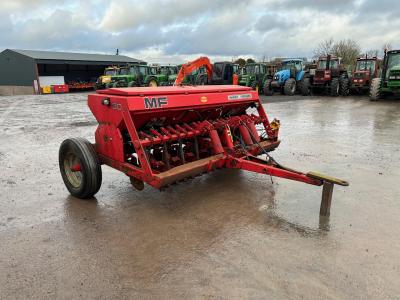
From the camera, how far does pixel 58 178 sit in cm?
507

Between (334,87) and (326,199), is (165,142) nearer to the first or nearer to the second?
(326,199)

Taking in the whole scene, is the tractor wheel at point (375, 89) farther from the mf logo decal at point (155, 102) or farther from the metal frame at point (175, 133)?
the mf logo decal at point (155, 102)

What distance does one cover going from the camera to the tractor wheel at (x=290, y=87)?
65.0 feet

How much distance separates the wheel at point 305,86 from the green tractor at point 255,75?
106 inches

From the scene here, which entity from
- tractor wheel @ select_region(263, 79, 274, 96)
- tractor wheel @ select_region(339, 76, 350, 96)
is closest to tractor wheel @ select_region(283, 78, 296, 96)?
tractor wheel @ select_region(263, 79, 274, 96)

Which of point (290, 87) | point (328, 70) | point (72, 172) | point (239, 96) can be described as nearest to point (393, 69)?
point (328, 70)

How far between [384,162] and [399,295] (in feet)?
12.0

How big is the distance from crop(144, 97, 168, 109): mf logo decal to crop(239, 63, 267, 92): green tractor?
18.0 metres

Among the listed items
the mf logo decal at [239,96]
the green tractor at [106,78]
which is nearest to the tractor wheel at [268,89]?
the green tractor at [106,78]

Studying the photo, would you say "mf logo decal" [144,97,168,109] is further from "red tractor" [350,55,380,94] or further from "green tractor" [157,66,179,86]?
"green tractor" [157,66,179,86]

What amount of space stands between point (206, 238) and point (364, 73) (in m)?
17.8

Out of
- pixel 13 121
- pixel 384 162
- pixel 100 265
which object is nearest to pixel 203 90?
pixel 100 265

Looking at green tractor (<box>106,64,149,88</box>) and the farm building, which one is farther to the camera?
the farm building

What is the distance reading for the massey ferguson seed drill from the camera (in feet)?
11.8
